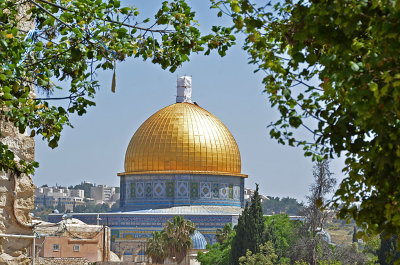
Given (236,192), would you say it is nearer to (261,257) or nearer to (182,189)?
(182,189)

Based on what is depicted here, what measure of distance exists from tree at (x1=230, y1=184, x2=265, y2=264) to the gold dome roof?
20300 millimetres

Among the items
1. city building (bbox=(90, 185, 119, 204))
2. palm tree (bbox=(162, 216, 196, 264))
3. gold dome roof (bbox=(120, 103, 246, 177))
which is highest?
city building (bbox=(90, 185, 119, 204))

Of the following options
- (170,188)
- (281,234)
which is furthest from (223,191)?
(281,234)

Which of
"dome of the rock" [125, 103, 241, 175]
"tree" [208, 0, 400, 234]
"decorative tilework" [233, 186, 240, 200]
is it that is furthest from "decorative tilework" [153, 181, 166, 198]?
"tree" [208, 0, 400, 234]

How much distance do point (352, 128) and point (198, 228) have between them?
49.1 meters

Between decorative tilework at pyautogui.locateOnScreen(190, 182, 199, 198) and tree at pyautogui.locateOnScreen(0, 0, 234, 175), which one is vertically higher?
decorative tilework at pyautogui.locateOnScreen(190, 182, 199, 198)

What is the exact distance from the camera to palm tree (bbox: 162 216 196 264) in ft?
136

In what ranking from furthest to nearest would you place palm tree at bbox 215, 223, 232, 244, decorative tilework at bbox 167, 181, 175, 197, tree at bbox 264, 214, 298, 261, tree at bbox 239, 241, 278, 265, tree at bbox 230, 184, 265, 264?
decorative tilework at bbox 167, 181, 175, 197 → palm tree at bbox 215, 223, 232, 244 → tree at bbox 264, 214, 298, 261 → tree at bbox 230, 184, 265, 264 → tree at bbox 239, 241, 278, 265

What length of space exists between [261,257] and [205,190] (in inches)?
970

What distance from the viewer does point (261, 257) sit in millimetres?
32875

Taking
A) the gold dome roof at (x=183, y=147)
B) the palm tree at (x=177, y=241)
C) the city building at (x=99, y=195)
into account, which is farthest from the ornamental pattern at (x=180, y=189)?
the city building at (x=99, y=195)

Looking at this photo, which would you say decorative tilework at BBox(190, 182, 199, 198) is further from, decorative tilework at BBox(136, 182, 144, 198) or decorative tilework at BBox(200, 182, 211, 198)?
decorative tilework at BBox(136, 182, 144, 198)


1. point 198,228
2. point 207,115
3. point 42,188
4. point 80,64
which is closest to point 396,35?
point 80,64

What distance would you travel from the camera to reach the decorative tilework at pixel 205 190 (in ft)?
188
